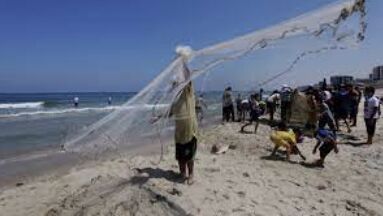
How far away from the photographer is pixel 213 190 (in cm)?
697

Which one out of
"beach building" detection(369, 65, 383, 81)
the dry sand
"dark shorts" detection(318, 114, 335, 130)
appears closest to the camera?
the dry sand

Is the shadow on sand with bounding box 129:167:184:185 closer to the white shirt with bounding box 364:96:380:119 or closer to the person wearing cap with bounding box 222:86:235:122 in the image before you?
the white shirt with bounding box 364:96:380:119

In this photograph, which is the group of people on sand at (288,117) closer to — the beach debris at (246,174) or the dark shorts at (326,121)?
the dark shorts at (326,121)

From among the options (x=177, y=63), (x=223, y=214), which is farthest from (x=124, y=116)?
(x=223, y=214)

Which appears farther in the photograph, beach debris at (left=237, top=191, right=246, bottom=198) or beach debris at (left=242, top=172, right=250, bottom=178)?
beach debris at (left=242, top=172, right=250, bottom=178)

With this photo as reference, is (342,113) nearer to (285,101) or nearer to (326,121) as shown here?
(285,101)

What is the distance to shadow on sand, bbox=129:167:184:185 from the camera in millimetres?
7012

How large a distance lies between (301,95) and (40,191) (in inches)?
306

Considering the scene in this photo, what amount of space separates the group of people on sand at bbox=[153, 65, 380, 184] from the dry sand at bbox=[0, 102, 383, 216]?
36 centimetres

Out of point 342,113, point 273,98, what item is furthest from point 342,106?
point 273,98

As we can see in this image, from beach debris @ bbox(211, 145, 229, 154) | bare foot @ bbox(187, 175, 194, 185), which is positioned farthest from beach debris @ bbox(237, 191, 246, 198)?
beach debris @ bbox(211, 145, 229, 154)

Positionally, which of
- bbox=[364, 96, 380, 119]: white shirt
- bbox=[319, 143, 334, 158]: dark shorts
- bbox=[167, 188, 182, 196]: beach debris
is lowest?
bbox=[167, 188, 182, 196]: beach debris

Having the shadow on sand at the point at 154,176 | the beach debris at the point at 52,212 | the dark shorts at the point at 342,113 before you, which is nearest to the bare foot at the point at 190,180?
the shadow on sand at the point at 154,176

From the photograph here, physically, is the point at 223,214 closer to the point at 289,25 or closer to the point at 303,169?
the point at 289,25
